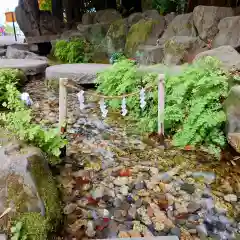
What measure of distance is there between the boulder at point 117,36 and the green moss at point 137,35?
54 cm

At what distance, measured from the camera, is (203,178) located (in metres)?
4.20

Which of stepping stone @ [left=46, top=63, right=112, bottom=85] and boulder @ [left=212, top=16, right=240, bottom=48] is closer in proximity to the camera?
boulder @ [left=212, top=16, right=240, bottom=48]

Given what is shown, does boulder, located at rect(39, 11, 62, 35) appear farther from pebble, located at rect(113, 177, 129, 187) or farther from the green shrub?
pebble, located at rect(113, 177, 129, 187)

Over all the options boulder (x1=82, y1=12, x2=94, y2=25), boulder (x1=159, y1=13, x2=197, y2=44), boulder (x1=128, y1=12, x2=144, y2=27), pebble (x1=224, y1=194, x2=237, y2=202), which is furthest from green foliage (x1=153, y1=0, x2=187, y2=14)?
pebble (x1=224, y1=194, x2=237, y2=202)

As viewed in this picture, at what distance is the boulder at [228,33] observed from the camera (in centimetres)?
811

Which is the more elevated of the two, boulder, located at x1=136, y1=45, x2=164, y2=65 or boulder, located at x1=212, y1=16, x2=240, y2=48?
boulder, located at x1=212, y1=16, x2=240, y2=48

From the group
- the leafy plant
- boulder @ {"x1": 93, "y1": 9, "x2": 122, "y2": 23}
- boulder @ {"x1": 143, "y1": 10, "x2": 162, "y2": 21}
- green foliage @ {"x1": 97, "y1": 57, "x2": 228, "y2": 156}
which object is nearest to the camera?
the leafy plant

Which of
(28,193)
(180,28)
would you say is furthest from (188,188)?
(180,28)

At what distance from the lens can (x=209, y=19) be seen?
901 cm

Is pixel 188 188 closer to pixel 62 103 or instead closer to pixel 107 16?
pixel 62 103

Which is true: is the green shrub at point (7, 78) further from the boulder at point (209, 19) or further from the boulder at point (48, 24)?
the boulder at point (48, 24)

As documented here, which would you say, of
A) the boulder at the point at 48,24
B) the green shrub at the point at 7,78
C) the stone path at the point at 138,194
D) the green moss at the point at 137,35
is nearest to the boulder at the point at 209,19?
the green moss at the point at 137,35

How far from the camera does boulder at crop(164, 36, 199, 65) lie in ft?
27.3

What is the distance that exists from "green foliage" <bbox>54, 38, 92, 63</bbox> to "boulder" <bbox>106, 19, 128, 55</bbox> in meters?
1.12
